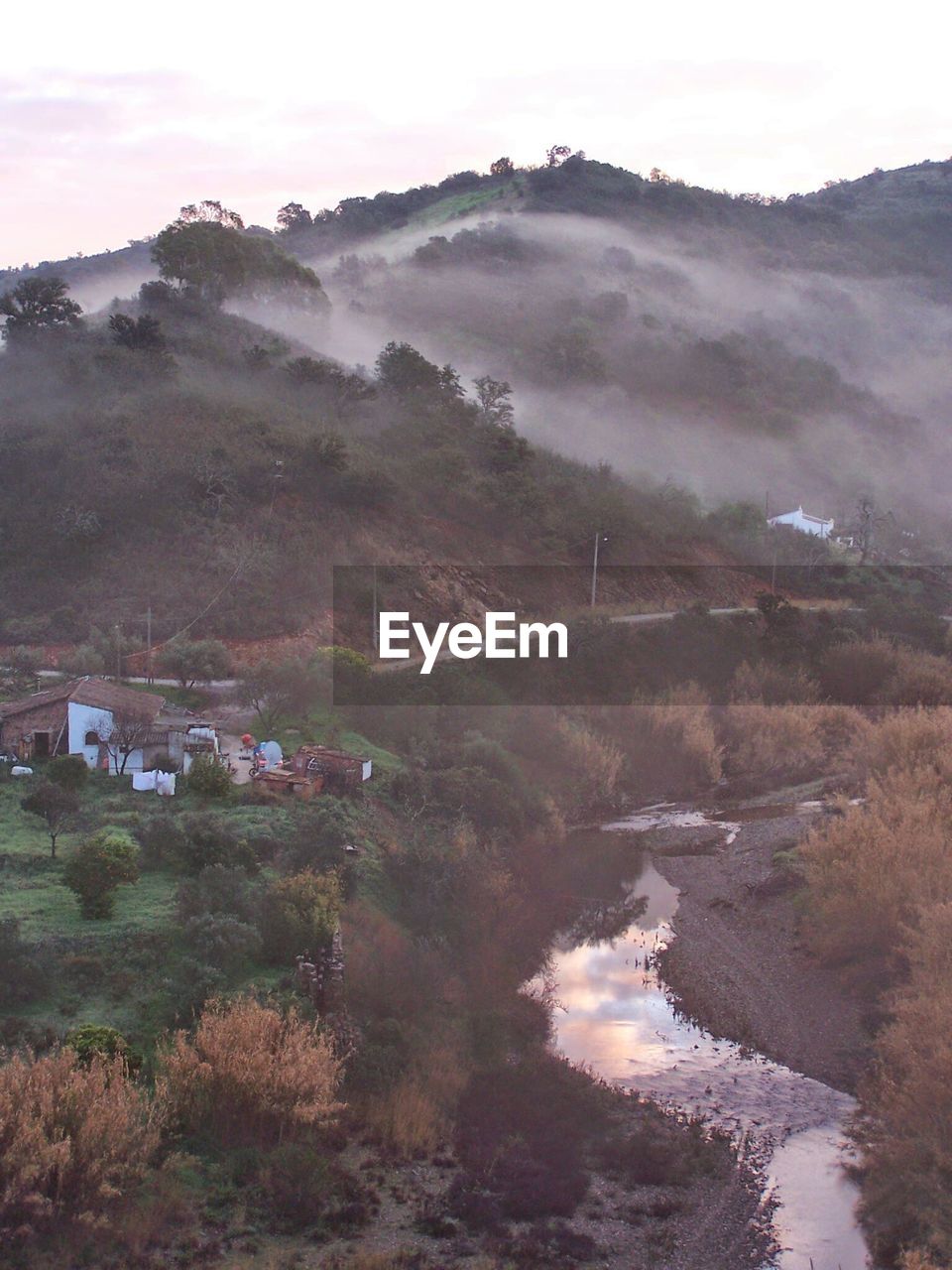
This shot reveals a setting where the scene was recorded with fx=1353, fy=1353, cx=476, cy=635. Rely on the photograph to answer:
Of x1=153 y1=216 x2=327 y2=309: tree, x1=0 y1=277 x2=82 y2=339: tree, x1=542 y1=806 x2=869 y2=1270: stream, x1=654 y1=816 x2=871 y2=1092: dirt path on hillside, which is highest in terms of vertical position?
x1=153 y1=216 x2=327 y2=309: tree

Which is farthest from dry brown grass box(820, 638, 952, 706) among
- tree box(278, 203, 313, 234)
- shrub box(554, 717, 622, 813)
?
tree box(278, 203, 313, 234)

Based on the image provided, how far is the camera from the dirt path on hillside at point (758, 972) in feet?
64.6

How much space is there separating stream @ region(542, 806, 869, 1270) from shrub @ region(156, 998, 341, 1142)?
16.9 ft

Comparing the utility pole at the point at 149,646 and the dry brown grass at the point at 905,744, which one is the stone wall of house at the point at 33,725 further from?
the dry brown grass at the point at 905,744

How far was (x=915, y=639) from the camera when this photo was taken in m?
45.8

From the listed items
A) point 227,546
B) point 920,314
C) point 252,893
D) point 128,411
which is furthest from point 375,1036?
point 920,314

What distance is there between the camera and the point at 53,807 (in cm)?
2319

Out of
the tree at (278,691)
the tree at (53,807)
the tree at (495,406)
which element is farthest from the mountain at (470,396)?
the tree at (53,807)

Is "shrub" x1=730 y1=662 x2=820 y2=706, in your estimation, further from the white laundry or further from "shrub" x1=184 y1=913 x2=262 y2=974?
"shrub" x1=184 y1=913 x2=262 y2=974

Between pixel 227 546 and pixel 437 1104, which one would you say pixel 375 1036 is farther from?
pixel 227 546

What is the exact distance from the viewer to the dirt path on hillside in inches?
776

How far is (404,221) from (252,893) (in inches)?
3749

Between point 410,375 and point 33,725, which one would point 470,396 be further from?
point 33,725

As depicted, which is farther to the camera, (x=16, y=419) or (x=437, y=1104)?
(x=16, y=419)
